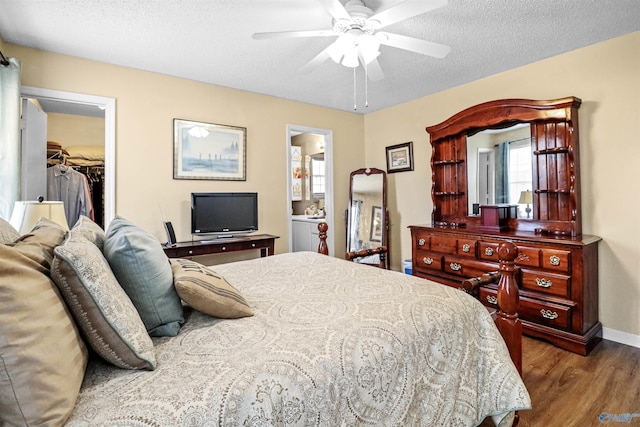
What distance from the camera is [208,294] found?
48.8 inches

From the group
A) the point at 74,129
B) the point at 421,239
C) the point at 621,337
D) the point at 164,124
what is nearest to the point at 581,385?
the point at 621,337

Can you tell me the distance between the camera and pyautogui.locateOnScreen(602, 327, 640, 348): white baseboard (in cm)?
260

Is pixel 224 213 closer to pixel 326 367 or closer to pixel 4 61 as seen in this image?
pixel 4 61

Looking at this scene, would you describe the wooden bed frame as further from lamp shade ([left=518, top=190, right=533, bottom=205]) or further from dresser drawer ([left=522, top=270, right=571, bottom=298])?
lamp shade ([left=518, top=190, right=533, bottom=205])

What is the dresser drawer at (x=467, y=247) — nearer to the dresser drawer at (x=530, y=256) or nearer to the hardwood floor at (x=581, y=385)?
the dresser drawer at (x=530, y=256)

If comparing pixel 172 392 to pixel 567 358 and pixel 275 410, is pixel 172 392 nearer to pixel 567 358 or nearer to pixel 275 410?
pixel 275 410

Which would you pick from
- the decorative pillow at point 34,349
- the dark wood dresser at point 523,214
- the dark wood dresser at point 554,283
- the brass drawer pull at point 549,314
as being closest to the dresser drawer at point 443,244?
the dark wood dresser at point 523,214

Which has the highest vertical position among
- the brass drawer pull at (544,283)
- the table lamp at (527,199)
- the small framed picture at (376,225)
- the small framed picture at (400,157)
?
the small framed picture at (400,157)

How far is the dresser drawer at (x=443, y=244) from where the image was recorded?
3.27m

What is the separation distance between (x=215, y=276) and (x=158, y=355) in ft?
1.43

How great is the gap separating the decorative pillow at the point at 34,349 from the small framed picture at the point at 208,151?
2793mm

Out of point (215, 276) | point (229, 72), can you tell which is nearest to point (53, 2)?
point (229, 72)

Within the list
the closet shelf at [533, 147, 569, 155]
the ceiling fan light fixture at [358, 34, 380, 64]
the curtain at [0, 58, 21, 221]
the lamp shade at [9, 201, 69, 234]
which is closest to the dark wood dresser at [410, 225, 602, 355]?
the closet shelf at [533, 147, 569, 155]

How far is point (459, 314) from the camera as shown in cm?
141
